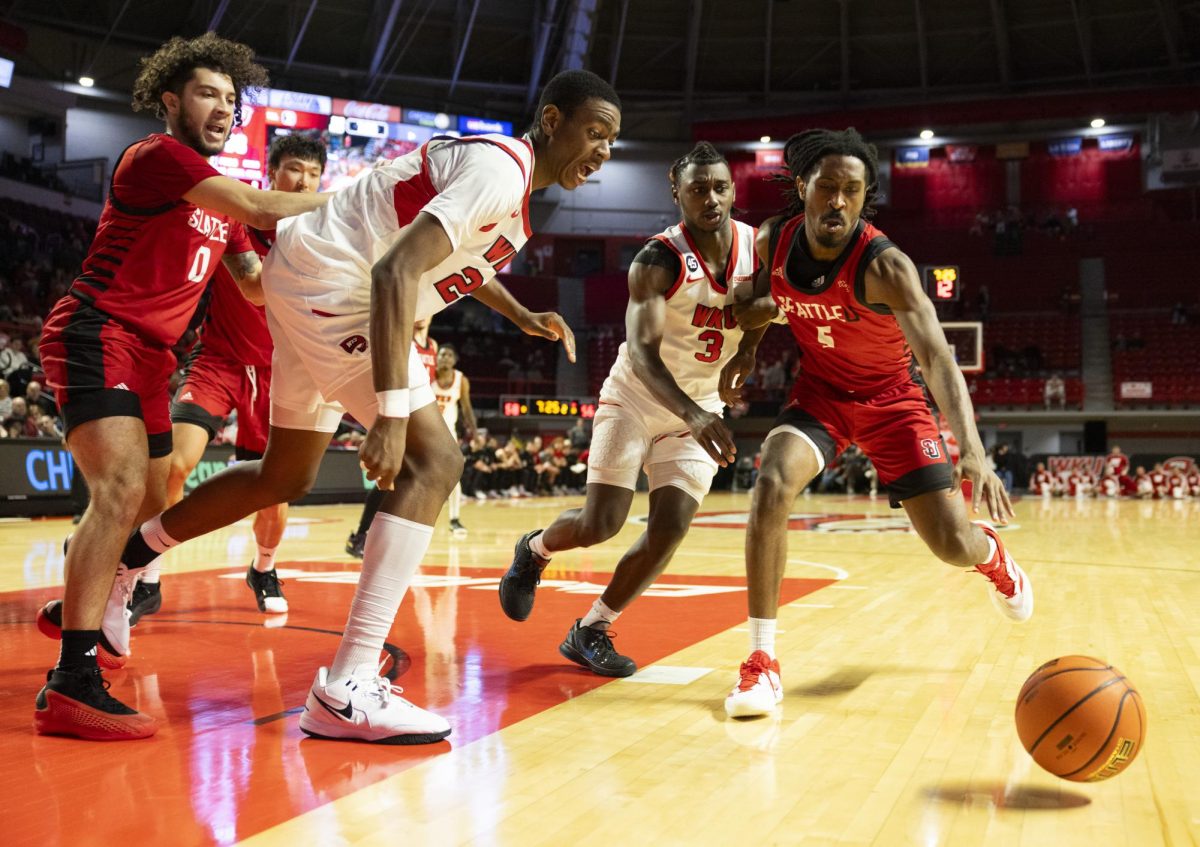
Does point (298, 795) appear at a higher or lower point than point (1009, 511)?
lower

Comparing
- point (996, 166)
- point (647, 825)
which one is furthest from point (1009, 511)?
point (996, 166)

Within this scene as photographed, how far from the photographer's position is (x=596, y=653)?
4285 mm

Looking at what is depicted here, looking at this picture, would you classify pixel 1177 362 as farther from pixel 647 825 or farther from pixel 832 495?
pixel 647 825

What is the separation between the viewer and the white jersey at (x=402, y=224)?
129 inches

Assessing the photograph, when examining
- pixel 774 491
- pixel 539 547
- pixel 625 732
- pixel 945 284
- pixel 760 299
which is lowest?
pixel 625 732

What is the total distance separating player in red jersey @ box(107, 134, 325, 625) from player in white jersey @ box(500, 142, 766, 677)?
5.67ft

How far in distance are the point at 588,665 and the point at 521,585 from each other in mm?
615

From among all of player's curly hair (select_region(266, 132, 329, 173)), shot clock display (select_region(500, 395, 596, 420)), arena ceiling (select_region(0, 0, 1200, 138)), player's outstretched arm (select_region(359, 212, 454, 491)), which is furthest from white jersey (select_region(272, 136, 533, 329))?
arena ceiling (select_region(0, 0, 1200, 138))

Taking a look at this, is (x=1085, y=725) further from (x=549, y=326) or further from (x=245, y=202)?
(x=245, y=202)

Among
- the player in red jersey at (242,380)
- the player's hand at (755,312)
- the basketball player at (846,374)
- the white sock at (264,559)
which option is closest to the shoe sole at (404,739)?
the basketball player at (846,374)

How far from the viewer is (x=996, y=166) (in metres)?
36.0

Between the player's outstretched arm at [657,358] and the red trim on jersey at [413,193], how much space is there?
1137 mm

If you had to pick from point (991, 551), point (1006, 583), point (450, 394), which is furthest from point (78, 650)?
point (450, 394)

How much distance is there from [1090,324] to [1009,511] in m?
31.2
